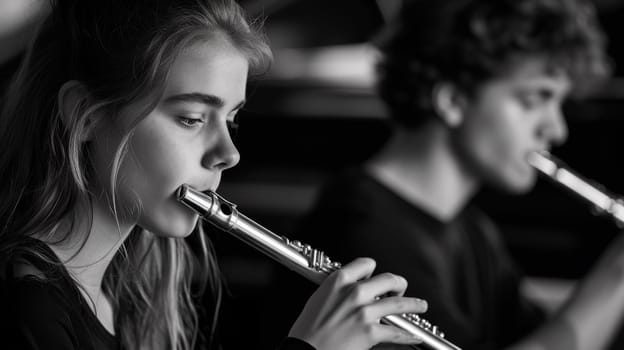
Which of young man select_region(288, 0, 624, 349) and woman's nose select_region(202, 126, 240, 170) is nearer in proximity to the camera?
woman's nose select_region(202, 126, 240, 170)

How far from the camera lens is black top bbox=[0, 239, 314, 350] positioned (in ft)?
2.12

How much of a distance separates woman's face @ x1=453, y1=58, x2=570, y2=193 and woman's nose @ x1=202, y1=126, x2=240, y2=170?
2.36ft

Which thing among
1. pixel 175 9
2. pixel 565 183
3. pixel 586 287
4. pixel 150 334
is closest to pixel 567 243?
pixel 565 183

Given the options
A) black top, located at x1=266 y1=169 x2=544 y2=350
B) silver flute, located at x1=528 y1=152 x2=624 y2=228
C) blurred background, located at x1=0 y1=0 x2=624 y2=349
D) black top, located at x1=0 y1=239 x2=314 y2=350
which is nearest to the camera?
black top, located at x1=0 y1=239 x2=314 y2=350

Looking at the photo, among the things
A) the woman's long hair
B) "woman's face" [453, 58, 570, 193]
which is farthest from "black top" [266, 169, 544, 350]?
the woman's long hair

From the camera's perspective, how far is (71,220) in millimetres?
738

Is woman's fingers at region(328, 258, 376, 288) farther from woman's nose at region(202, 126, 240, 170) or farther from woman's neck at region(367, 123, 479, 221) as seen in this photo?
woman's neck at region(367, 123, 479, 221)

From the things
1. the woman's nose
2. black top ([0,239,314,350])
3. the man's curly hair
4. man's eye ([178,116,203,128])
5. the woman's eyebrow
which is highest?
the man's curly hair

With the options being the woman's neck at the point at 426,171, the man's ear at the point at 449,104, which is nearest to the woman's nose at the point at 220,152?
the woman's neck at the point at 426,171

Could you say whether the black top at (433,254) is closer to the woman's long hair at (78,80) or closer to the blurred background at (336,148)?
the blurred background at (336,148)

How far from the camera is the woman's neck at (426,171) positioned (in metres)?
1.33

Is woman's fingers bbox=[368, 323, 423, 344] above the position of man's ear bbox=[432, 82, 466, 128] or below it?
below

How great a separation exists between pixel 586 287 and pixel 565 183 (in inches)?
9.0

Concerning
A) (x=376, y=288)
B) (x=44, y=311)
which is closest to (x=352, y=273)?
(x=376, y=288)
